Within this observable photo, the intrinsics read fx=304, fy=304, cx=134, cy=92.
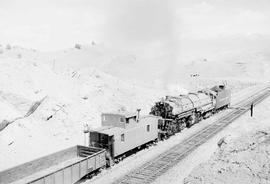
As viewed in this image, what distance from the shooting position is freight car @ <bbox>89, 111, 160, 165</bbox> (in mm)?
19781

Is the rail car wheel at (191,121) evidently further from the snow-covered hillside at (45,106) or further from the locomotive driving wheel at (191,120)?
the snow-covered hillside at (45,106)

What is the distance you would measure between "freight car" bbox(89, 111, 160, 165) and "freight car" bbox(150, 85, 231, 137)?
3505 millimetres

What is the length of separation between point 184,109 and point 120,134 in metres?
10.3

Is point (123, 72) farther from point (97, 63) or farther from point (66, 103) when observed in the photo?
point (66, 103)

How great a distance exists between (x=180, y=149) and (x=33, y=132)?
468 inches

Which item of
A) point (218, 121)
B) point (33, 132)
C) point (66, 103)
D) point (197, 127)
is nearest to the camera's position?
point (33, 132)

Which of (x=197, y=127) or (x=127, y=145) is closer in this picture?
(x=127, y=145)

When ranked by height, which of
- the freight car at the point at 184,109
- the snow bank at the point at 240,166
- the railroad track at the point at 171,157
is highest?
the freight car at the point at 184,109

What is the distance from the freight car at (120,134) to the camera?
19.8m

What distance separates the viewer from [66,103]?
94.9 ft

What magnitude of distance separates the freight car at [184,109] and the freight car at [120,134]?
11.5ft

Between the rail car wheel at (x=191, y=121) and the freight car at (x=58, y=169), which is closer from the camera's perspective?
the freight car at (x=58, y=169)

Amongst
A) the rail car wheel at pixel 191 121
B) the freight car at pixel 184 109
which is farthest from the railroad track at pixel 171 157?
the freight car at pixel 184 109

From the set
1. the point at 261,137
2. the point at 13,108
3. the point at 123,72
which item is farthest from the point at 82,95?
the point at 123,72
